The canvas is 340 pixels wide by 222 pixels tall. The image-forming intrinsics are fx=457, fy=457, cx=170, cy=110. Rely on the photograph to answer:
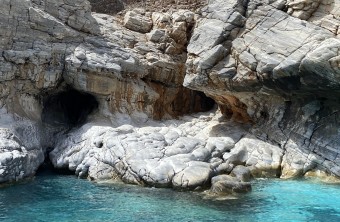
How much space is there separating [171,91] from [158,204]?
11924mm

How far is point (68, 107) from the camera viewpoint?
92.8 feet

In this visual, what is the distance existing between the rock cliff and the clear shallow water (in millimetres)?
974

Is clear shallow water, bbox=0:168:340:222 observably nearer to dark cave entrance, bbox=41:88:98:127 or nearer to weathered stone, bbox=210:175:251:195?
weathered stone, bbox=210:175:251:195

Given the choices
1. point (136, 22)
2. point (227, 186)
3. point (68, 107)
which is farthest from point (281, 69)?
point (68, 107)

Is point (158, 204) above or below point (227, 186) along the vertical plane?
below

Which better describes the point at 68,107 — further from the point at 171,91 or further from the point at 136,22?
the point at 136,22

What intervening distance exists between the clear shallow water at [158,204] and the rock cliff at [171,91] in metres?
0.97

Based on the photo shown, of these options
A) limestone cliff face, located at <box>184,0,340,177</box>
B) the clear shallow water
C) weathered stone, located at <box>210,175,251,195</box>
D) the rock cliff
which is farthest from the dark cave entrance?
weathered stone, located at <box>210,175,251,195</box>

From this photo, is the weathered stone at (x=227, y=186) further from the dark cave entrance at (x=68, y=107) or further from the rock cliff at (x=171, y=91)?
the dark cave entrance at (x=68, y=107)

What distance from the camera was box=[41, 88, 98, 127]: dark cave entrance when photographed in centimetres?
2616

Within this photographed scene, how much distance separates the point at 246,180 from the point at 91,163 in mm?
7125

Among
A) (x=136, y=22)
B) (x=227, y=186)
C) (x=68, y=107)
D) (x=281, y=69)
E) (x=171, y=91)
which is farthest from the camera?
(x=68, y=107)

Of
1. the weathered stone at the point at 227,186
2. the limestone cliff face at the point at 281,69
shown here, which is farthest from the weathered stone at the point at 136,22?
the weathered stone at the point at 227,186

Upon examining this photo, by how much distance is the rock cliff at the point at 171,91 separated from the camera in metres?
20.0
